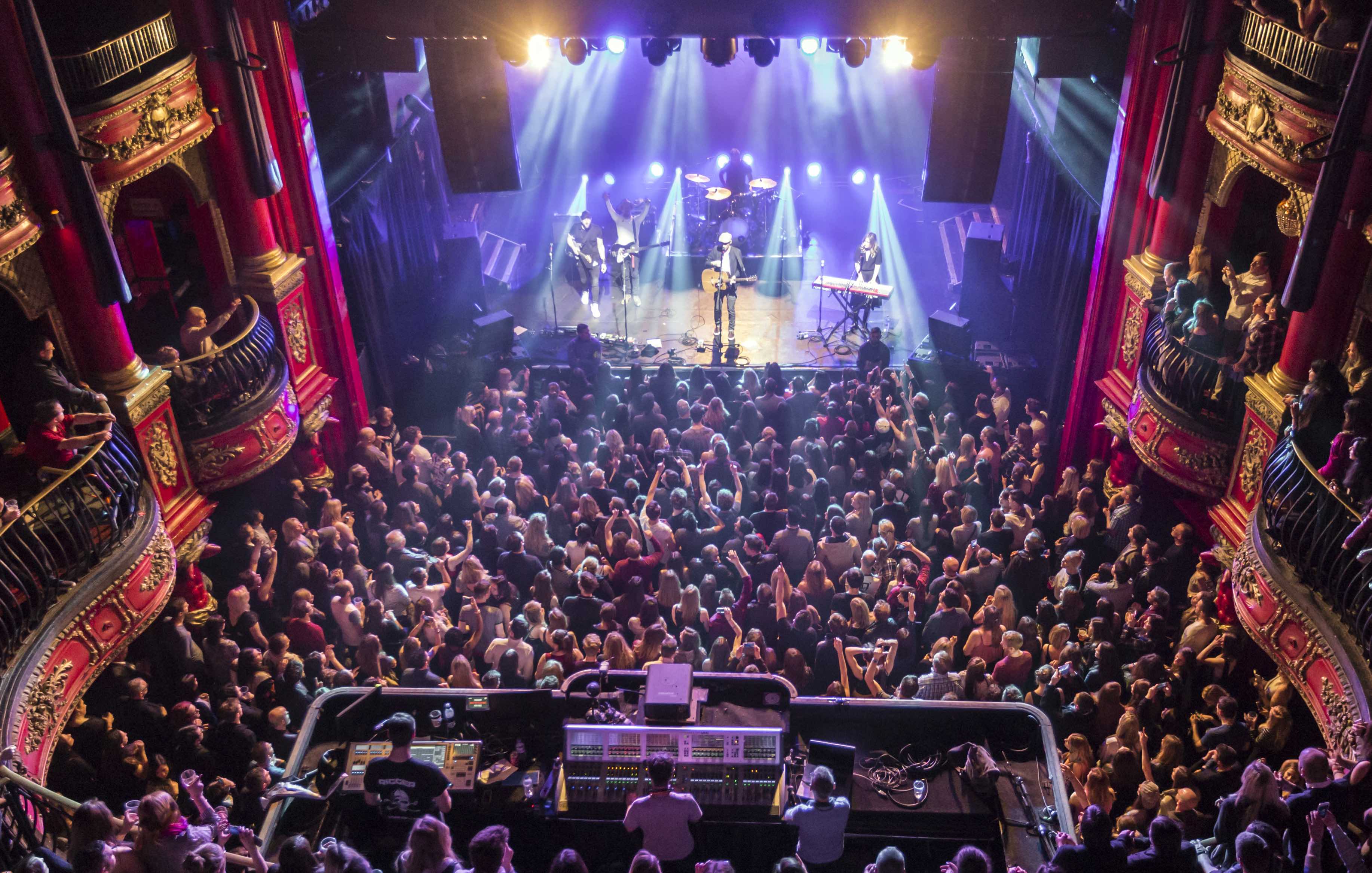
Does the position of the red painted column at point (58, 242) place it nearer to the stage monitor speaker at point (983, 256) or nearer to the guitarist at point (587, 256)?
the guitarist at point (587, 256)

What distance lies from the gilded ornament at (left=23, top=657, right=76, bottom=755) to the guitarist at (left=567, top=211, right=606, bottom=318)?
A: 392 inches

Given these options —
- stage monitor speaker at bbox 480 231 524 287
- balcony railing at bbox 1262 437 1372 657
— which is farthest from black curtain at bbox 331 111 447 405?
balcony railing at bbox 1262 437 1372 657

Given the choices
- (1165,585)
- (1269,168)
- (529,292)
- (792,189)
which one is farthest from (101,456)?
(792,189)

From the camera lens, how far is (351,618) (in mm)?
8078

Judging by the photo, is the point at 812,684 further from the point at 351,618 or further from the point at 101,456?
the point at 101,456

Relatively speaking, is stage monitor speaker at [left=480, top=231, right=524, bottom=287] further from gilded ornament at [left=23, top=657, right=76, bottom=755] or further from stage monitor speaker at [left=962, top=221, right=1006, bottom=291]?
gilded ornament at [left=23, top=657, right=76, bottom=755]

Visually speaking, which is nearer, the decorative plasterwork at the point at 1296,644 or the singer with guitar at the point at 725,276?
the decorative plasterwork at the point at 1296,644

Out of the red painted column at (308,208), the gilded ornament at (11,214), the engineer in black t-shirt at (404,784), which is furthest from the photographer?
the red painted column at (308,208)

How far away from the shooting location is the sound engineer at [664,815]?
→ 18.3ft

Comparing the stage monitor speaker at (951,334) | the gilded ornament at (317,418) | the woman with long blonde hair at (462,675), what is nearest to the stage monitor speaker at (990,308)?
the stage monitor speaker at (951,334)

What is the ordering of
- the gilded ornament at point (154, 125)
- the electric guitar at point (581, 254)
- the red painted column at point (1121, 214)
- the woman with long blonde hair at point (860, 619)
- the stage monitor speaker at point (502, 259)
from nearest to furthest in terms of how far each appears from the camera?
the woman with long blonde hair at point (860, 619) → the gilded ornament at point (154, 125) → the red painted column at point (1121, 214) → the electric guitar at point (581, 254) → the stage monitor speaker at point (502, 259)

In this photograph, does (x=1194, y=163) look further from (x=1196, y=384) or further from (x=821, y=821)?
(x=821, y=821)

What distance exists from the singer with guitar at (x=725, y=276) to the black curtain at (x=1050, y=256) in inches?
152

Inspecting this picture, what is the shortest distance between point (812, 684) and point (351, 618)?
11.4 ft
